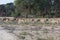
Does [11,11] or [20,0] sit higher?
[20,0]

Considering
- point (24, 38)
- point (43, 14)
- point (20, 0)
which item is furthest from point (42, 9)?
point (24, 38)

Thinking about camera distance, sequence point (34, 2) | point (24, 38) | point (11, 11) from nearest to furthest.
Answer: point (24, 38)
point (34, 2)
point (11, 11)

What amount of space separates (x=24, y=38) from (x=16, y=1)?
62.1 feet

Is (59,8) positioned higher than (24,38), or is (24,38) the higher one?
(24,38)

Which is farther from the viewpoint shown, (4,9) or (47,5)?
(4,9)

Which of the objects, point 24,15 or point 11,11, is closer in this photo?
point 24,15

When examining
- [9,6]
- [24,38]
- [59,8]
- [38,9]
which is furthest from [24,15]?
[24,38]

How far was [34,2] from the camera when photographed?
28.8m

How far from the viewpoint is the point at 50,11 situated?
98.8 feet

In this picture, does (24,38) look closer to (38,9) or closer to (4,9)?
(38,9)

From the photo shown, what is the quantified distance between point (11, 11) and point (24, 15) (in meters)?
5.94

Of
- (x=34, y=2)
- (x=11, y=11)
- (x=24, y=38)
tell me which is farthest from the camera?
(x=11, y=11)

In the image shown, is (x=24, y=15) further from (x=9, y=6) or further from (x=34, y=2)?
(x=9, y=6)

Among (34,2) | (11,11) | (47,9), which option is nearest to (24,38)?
(34,2)
